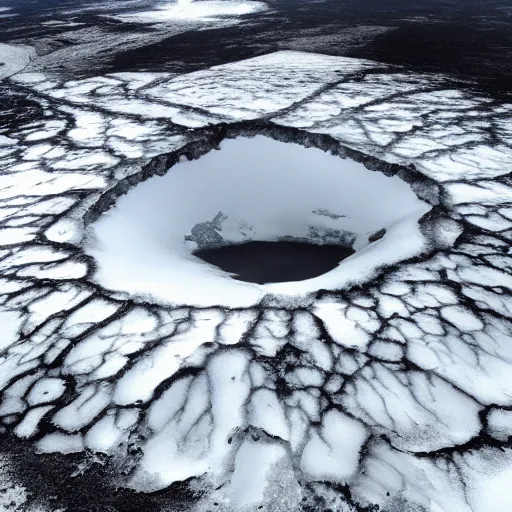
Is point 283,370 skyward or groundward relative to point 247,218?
skyward

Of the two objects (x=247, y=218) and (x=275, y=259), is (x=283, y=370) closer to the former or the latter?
(x=275, y=259)

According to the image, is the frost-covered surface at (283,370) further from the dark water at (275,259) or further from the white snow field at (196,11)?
the white snow field at (196,11)

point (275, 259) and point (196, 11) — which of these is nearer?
point (275, 259)

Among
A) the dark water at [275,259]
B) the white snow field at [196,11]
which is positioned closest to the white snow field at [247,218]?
the dark water at [275,259]

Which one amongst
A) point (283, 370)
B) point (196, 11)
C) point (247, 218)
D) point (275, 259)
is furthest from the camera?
point (196, 11)

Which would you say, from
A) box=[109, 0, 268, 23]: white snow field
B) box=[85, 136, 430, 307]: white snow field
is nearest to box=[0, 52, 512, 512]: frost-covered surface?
box=[85, 136, 430, 307]: white snow field

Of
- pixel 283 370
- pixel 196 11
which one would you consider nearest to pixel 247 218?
pixel 283 370
